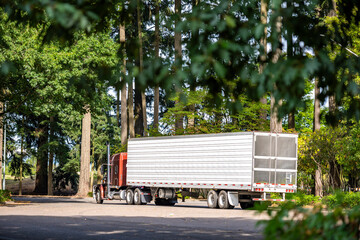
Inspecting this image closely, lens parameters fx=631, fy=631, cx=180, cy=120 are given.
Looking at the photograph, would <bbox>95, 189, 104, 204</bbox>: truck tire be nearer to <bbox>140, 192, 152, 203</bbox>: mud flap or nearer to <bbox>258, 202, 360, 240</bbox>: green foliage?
<bbox>140, 192, 152, 203</bbox>: mud flap

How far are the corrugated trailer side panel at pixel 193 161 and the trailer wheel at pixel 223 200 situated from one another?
0.38 meters

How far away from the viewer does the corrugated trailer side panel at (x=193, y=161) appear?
27984 millimetres

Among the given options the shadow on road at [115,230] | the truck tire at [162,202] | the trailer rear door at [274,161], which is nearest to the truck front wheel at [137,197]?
the truck tire at [162,202]

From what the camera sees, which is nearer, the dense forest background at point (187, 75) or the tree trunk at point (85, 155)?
the dense forest background at point (187, 75)

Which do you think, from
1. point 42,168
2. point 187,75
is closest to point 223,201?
point 187,75

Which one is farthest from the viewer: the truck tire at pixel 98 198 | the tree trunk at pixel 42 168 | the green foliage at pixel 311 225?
the tree trunk at pixel 42 168

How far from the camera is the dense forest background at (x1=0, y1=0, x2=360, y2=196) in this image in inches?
245

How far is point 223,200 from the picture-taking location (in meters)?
28.8

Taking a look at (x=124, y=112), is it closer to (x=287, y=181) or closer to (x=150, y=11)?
(x=150, y=11)

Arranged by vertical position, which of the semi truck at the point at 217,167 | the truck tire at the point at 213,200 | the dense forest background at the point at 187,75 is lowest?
the truck tire at the point at 213,200

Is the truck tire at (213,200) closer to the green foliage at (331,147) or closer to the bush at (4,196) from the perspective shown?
the green foliage at (331,147)

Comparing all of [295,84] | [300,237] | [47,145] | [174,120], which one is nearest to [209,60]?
[295,84]

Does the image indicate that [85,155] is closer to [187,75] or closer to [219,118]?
[219,118]

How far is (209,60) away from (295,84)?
813 mm
